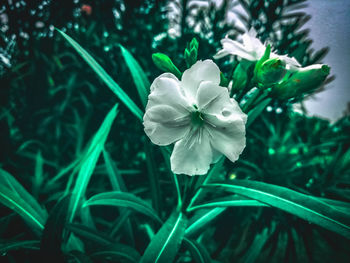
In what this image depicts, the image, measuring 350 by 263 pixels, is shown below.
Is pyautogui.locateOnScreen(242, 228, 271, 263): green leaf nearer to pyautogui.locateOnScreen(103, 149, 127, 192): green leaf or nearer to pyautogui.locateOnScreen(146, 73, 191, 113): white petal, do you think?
pyautogui.locateOnScreen(103, 149, 127, 192): green leaf

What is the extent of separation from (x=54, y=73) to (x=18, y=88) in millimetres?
208

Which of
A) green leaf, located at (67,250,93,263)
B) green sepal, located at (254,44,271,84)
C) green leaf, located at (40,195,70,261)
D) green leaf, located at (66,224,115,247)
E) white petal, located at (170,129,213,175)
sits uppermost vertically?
green sepal, located at (254,44,271,84)

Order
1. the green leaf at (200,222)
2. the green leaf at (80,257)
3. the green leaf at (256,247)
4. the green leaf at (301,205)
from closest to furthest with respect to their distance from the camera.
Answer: the green leaf at (301,205)
the green leaf at (80,257)
the green leaf at (200,222)
the green leaf at (256,247)

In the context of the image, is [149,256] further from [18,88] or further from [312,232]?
[18,88]

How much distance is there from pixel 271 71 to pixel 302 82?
103 millimetres

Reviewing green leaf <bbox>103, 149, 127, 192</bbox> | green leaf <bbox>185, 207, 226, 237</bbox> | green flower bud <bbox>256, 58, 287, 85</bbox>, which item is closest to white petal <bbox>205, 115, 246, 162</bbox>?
green flower bud <bbox>256, 58, 287, 85</bbox>

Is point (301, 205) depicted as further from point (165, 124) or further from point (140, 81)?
point (140, 81)

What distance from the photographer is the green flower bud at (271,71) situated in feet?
1.49

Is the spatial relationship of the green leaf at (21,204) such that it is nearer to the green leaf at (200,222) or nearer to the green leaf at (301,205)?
the green leaf at (200,222)

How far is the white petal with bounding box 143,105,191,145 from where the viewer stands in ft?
1.55

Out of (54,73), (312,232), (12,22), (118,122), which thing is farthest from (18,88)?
(312,232)

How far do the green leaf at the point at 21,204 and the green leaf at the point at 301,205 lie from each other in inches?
23.1

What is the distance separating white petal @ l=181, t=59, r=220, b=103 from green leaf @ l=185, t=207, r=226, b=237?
0.48 m

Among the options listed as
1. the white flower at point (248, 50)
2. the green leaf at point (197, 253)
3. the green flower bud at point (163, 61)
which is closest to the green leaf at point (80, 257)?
the green leaf at point (197, 253)
